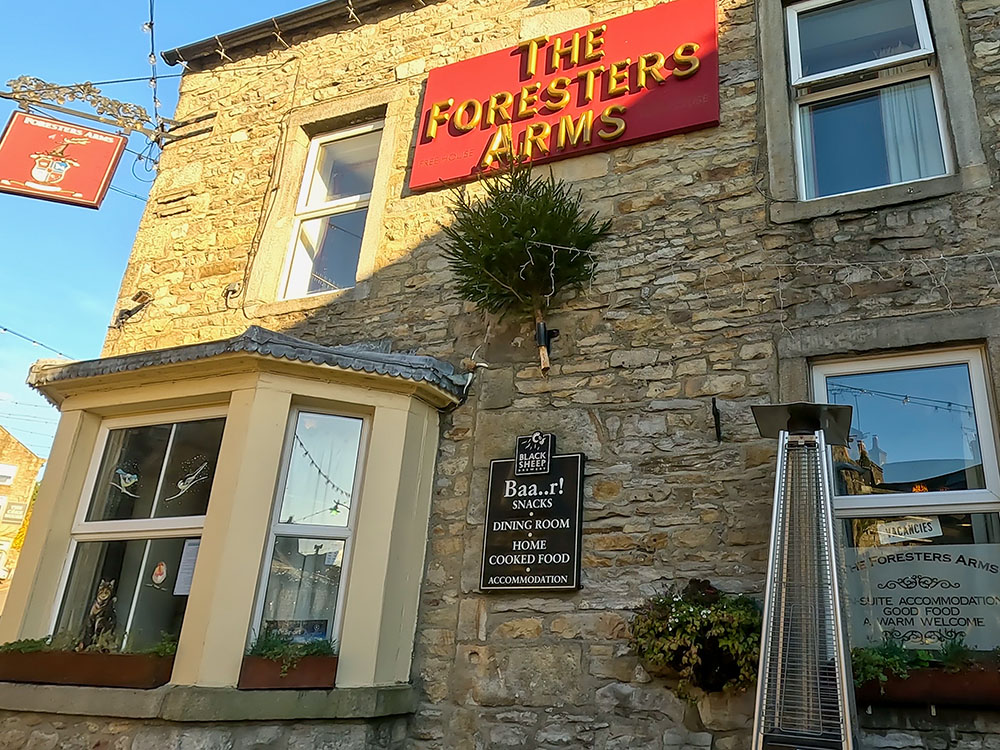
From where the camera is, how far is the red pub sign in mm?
5043

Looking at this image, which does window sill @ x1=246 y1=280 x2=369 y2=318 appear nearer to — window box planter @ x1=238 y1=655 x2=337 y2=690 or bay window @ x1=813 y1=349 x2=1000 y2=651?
window box planter @ x1=238 y1=655 x2=337 y2=690

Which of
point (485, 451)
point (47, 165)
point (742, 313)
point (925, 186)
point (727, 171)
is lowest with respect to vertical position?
point (485, 451)

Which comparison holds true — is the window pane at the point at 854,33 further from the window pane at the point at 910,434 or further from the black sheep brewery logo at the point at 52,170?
the black sheep brewery logo at the point at 52,170

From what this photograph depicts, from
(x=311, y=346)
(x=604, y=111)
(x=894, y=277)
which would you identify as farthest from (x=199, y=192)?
(x=894, y=277)

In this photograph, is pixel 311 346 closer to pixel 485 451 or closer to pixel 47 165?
pixel 485 451

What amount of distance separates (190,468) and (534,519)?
2.03m

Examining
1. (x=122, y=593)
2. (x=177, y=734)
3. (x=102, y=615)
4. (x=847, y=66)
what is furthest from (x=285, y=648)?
(x=847, y=66)

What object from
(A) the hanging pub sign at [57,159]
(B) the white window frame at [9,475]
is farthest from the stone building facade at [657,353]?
(B) the white window frame at [9,475]

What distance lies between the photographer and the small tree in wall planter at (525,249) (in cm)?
461

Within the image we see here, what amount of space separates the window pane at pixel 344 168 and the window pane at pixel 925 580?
442 cm

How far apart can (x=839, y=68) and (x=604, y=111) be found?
4.81 ft

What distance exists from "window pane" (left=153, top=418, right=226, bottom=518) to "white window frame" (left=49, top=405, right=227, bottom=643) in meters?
0.05

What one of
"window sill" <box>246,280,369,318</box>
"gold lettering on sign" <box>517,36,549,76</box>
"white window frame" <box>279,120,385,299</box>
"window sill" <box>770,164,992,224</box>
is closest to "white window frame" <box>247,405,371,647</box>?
"window sill" <box>246,280,369,318</box>

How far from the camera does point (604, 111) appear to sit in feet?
17.2
